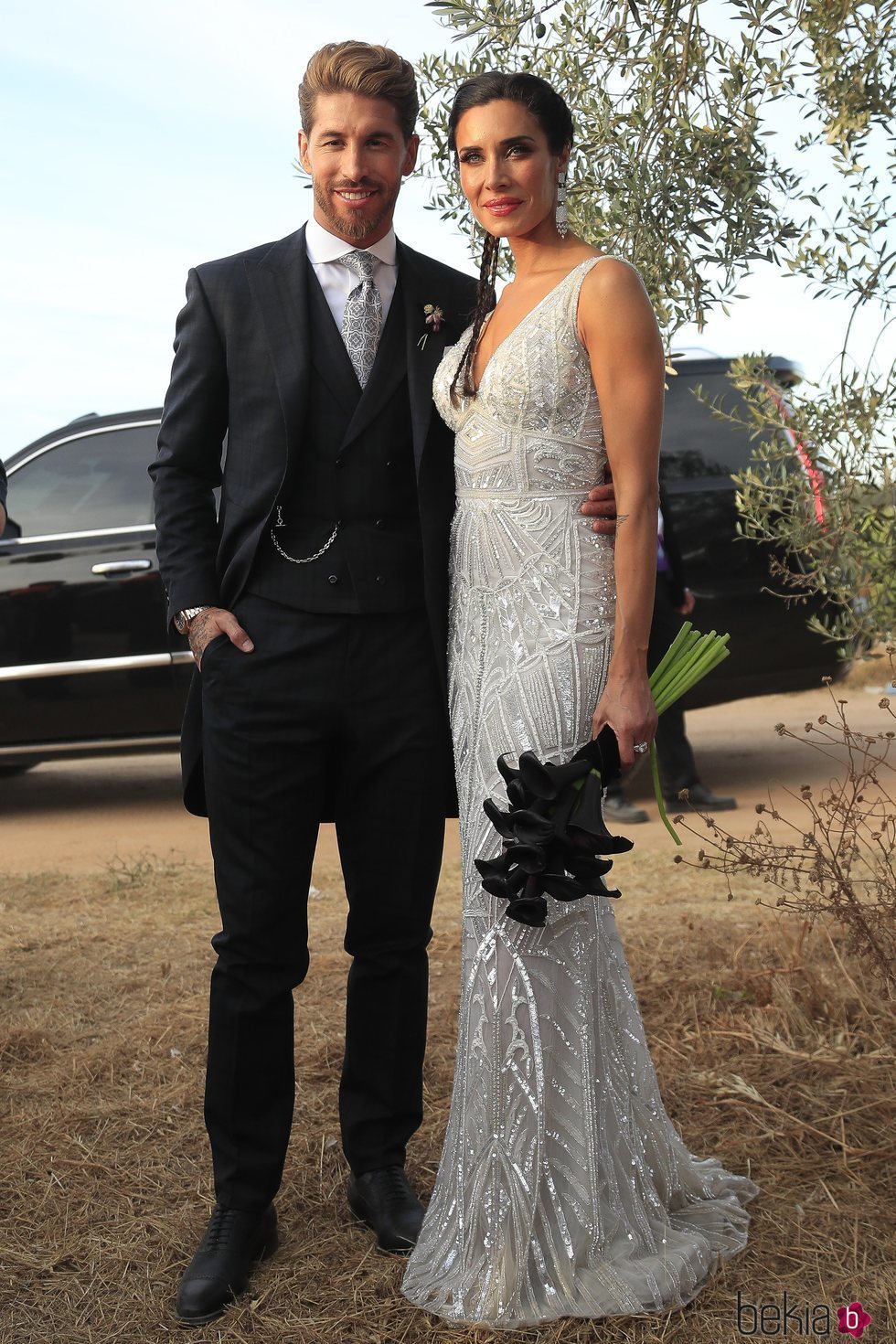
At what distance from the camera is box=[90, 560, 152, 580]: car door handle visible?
7.62 metres

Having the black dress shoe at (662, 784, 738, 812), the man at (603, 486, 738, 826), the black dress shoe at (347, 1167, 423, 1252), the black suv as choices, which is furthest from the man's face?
the black dress shoe at (662, 784, 738, 812)

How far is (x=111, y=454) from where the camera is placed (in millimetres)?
7945

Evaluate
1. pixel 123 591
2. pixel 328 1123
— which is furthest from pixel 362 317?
pixel 123 591

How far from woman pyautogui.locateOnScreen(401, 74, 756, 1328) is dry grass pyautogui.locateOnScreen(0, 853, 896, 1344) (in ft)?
0.49

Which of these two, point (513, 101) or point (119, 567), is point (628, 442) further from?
point (119, 567)

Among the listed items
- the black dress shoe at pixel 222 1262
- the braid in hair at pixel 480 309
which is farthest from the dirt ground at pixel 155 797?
the braid in hair at pixel 480 309

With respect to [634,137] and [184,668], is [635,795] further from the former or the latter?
[634,137]

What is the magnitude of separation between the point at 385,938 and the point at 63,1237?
1.03m

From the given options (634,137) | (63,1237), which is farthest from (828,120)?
(63,1237)

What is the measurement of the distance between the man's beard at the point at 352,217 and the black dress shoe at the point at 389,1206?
2.10 metres

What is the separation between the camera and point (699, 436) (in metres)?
7.99

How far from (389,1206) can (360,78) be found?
2.44 meters

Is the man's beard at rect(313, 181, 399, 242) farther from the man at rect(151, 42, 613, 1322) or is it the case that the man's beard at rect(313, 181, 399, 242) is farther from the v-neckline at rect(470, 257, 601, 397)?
the v-neckline at rect(470, 257, 601, 397)

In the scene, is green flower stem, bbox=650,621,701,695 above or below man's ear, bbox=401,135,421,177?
below
